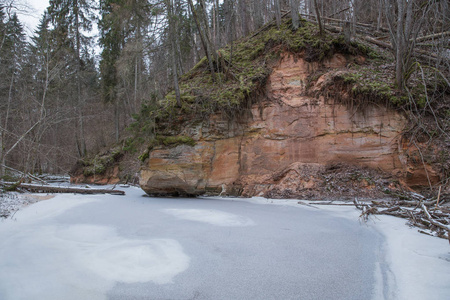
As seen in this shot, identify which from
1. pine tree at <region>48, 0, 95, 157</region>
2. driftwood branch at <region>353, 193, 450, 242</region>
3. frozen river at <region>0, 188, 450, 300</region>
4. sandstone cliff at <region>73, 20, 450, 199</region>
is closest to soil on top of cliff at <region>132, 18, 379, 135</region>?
sandstone cliff at <region>73, 20, 450, 199</region>

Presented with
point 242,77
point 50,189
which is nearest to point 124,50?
point 242,77

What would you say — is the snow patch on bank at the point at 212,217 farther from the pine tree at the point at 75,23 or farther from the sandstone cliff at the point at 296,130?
the pine tree at the point at 75,23

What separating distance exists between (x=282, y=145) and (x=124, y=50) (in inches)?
293

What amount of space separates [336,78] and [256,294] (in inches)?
290

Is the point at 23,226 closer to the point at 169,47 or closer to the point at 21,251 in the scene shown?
the point at 21,251

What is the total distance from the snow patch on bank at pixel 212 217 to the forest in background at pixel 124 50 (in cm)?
411

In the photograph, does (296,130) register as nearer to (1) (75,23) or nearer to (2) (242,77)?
(2) (242,77)

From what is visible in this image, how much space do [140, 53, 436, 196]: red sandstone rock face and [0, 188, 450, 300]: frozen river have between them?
349cm

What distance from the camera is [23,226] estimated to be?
380 cm

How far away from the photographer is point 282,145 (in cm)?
800

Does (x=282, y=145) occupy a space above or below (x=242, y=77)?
below

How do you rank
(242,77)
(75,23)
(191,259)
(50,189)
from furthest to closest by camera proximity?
(75,23) < (242,77) < (50,189) < (191,259)

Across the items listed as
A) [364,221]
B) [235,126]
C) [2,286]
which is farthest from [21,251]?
[235,126]

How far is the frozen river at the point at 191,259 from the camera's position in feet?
6.85
